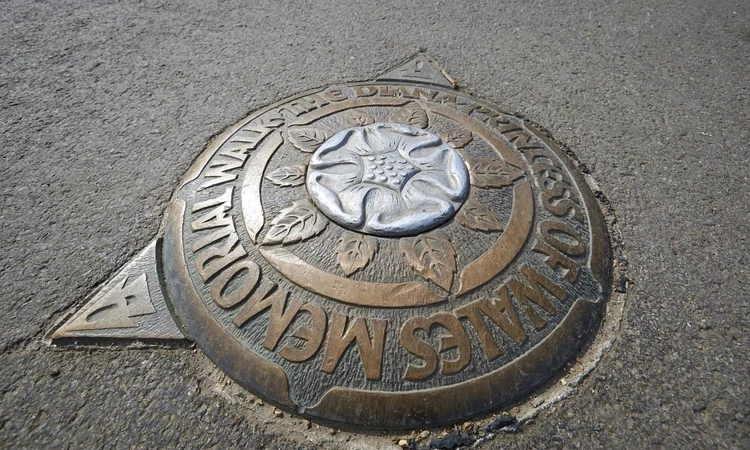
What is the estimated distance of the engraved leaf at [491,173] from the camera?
1.70 m

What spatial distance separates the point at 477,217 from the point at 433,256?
0.26 meters

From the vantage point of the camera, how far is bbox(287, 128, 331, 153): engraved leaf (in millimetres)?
1779

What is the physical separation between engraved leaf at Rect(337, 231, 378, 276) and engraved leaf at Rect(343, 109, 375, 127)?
64 cm

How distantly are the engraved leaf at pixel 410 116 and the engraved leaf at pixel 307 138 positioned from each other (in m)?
0.33

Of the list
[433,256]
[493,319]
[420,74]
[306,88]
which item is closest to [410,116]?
[420,74]

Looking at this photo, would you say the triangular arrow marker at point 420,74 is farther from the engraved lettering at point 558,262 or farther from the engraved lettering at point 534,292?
the engraved lettering at point 534,292

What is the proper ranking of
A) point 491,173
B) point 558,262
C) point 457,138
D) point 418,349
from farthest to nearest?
point 457,138
point 491,173
point 558,262
point 418,349

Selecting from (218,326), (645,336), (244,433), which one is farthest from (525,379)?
(218,326)

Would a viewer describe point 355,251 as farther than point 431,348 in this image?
Yes

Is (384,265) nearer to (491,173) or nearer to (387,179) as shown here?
(387,179)

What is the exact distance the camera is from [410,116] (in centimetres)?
196

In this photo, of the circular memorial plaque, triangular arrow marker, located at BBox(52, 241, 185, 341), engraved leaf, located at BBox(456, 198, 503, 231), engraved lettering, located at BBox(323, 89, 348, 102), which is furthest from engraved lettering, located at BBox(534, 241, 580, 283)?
triangular arrow marker, located at BBox(52, 241, 185, 341)

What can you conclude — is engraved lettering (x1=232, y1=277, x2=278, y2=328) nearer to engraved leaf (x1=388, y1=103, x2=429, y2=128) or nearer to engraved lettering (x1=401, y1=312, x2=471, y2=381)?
engraved lettering (x1=401, y1=312, x2=471, y2=381)

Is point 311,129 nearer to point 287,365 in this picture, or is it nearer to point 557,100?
point 287,365
